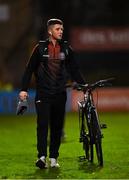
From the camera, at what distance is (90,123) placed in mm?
10852

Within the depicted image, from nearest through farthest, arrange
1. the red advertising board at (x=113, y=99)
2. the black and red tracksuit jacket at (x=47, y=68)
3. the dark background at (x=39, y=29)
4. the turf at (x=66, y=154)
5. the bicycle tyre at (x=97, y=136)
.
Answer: the turf at (x=66, y=154)
the black and red tracksuit jacket at (x=47, y=68)
the bicycle tyre at (x=97, y=136)
the red advertising board at (x=113, y=99)
the dark background at (x=39, y=29)

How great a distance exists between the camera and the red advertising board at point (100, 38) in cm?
2645

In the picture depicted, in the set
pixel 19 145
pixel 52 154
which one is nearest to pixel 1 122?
pixel 19 145

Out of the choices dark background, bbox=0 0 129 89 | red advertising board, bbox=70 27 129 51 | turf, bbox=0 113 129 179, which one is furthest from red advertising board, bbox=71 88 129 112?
dark background, bbox=0 0 129 89

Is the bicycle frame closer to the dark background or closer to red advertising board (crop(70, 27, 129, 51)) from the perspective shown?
red advertising board (crop(70, 27, 129, 51))

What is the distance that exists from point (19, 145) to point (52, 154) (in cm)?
391

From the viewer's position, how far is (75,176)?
9945 mm

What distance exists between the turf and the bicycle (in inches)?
9.8

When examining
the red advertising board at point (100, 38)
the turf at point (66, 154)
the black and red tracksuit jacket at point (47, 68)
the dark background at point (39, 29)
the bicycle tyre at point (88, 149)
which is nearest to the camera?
the turf at point (66, 154)

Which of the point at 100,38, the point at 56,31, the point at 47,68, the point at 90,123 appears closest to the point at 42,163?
the point at 90,123

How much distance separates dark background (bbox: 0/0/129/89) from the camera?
1266 inches

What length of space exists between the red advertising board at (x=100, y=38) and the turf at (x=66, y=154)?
251 inches

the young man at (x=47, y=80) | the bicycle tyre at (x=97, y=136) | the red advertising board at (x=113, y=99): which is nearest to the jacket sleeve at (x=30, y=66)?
the young man at (x=47, y=80)

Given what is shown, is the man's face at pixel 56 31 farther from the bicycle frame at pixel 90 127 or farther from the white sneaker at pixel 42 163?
the white sneaker at pixel 42 163
